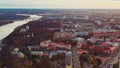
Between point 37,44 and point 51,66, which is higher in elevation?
point 51,66

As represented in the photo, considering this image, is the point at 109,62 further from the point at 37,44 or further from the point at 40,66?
the point at 37,44

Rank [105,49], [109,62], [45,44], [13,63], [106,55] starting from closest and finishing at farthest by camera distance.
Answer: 1. [13,63]
2. [109,62]
3. [106,55]
4. [105,49]
5. [45,44]

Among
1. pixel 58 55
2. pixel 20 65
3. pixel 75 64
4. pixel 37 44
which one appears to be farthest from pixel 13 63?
pixel 37 44

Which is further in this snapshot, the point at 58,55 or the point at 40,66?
the point at 58,55

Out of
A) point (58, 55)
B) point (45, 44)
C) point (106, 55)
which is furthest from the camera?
point (45, 44)

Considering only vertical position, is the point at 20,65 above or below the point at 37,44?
above

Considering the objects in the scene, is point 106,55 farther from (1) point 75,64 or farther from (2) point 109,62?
(1) point 75,64

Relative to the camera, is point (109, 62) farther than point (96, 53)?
No

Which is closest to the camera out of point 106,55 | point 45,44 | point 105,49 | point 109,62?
point 109,62

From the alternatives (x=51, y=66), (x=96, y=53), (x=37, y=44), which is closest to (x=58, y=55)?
(x=96, y=53)
